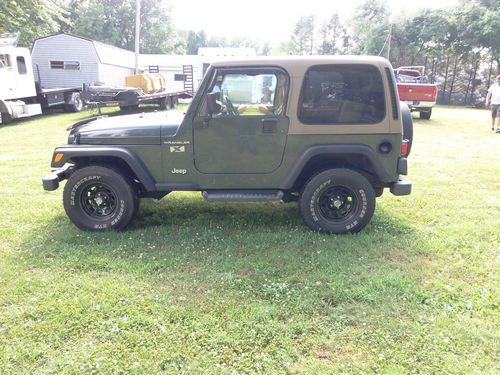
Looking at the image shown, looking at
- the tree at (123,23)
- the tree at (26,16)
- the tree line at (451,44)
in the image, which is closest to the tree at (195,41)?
the tree at (123,23)

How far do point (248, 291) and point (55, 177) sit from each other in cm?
264

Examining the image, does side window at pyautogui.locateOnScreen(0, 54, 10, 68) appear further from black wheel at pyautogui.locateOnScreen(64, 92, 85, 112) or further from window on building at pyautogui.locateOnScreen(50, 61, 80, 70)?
window on building at pyautogui.locateOnScreen(50, 61, 80, 70)

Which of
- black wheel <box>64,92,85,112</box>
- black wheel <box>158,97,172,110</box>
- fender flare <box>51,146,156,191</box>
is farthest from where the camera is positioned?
black wheel <box>64,92,85,112</box>

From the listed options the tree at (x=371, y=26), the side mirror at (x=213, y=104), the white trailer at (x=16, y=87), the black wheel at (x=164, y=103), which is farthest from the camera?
the tree at (x=371, y=26)

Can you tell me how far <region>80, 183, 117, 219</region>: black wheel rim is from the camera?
4609 millimetres

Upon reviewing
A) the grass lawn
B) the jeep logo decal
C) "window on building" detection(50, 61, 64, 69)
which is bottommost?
the grass lawn

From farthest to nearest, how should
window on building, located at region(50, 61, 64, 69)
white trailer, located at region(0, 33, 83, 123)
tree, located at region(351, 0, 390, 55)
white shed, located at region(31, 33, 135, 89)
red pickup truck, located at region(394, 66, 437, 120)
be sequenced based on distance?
1. tree, located at region(351, 0, 390, 55)
2. window on building, located at region(50, 61, 64, 69)
3. white shed, located at region(31, 33, 135, 89)
4. red pickup truck, located at region(394, 66, 437, 120)
5. white trailer, located at region(0, 33, 83, 123)

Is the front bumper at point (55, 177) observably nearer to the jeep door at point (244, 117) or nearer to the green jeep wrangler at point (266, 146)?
the green jeep wrangler at point (266, 146)

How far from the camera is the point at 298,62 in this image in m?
4.26

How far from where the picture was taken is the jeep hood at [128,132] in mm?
4422

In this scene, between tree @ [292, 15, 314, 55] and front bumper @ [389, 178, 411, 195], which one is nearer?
front bumper @ [389, 178, 411, 195]

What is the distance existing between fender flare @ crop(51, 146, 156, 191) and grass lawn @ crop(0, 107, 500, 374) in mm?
605

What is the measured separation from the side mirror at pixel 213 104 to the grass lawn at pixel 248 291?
1.34 meters

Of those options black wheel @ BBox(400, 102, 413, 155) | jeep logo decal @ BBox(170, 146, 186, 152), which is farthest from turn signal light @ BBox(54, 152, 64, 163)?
black wheel @ BBox(400, 102, 413, 155)
